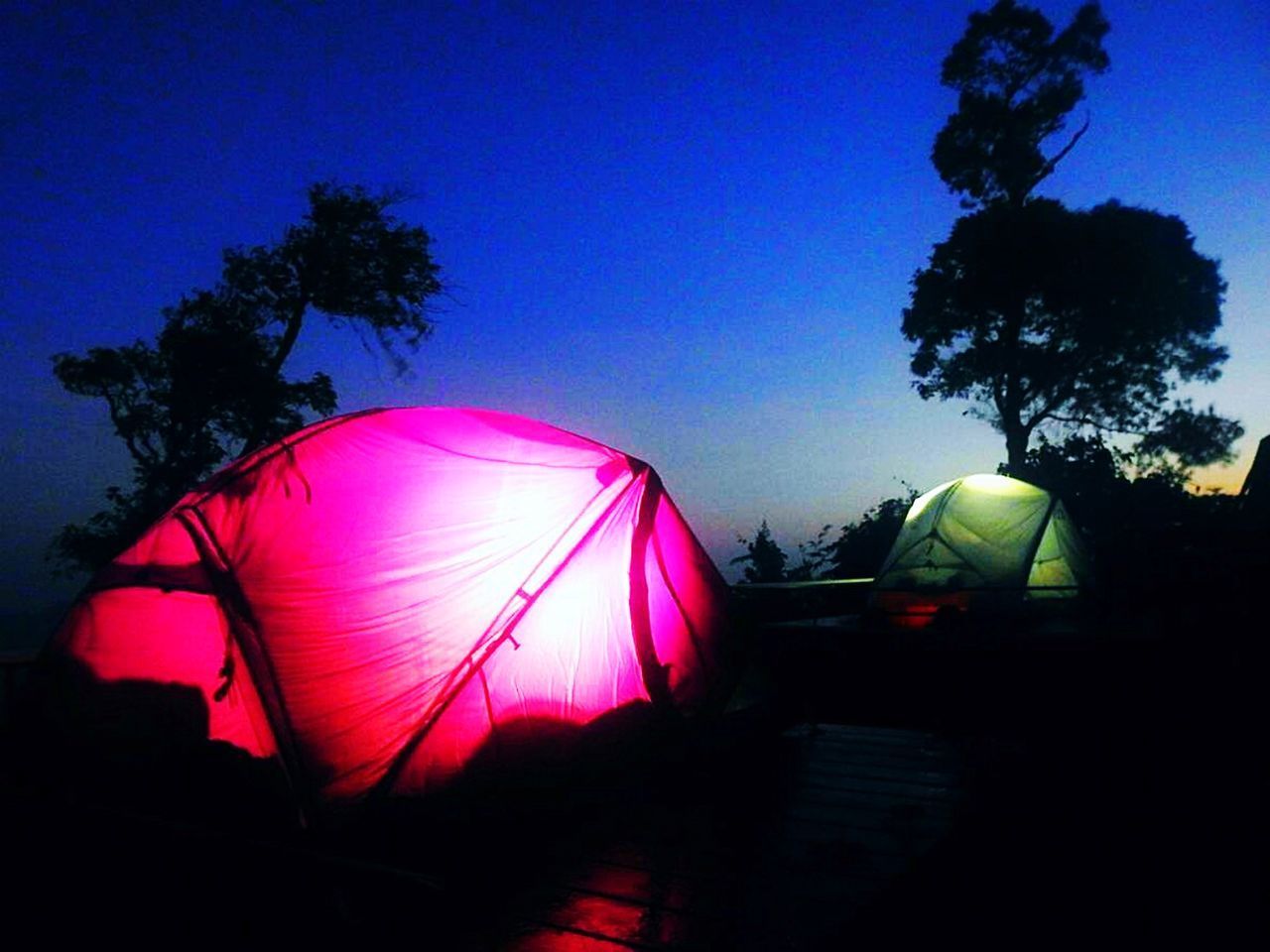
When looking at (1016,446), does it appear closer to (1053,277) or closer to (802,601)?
(1053,277)

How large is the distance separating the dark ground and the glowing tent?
12.8ft

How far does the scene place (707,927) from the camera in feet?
10.2

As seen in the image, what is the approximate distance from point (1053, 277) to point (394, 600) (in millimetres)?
20606

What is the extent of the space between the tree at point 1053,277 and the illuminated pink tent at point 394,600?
18.5 m

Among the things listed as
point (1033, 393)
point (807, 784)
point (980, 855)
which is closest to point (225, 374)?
point (807, 784)

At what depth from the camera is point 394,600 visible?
427 centimetres

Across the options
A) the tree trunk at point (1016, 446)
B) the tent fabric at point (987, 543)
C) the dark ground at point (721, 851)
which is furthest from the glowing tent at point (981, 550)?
the tree trunk at point (1016, 446)

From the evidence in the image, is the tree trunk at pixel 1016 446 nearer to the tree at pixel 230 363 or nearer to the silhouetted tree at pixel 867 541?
the silhouetted tree at pixel 867 541

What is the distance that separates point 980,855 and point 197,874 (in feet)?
11.8

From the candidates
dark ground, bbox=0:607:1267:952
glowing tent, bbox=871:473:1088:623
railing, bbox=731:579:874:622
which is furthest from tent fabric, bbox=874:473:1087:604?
dark ground, bbox=0:607:1267:952

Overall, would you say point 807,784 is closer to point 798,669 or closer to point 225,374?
point 798,669

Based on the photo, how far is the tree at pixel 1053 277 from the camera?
63.9ft

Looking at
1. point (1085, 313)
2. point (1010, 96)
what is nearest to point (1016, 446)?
point (1085, 313)

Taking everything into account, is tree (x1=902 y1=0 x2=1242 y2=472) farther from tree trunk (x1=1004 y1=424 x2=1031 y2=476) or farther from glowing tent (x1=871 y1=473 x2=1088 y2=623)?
glowing tent (x1=871 y1=473 x2=1088 y2=623)
